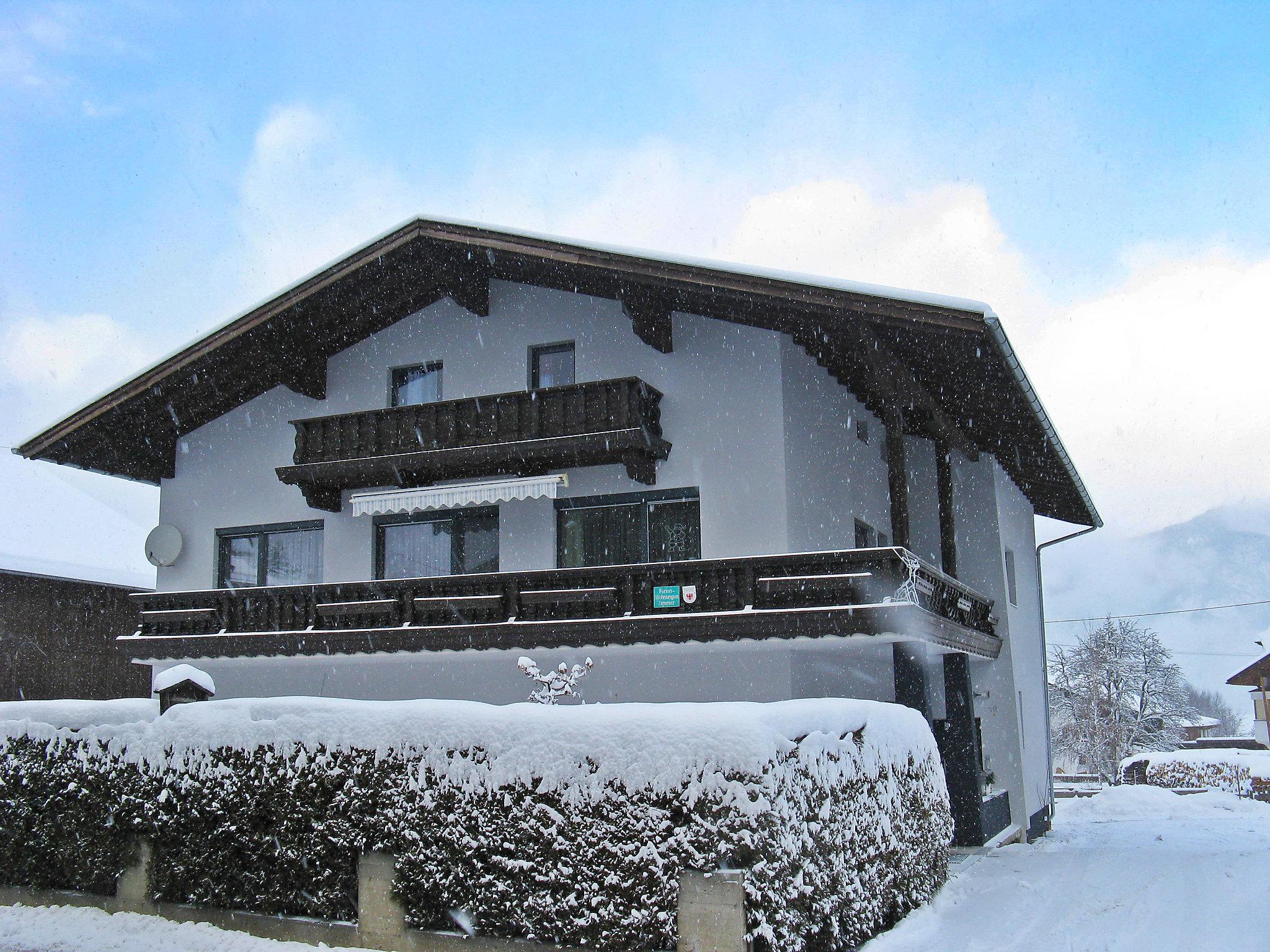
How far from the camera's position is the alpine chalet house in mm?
16266

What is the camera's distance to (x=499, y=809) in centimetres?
849

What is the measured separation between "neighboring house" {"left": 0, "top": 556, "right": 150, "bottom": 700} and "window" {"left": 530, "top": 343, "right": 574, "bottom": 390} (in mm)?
10152

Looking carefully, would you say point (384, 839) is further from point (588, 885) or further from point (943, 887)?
point (943, 887)

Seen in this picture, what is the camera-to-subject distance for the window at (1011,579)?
2295 centimetres

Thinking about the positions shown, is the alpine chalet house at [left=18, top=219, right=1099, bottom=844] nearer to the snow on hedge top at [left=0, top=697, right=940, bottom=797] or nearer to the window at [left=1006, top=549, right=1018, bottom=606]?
the window at [left=1006, top=549, right=1018, bottom=606]

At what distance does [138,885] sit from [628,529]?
31.3 feet

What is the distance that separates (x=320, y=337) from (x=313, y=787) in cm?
1278

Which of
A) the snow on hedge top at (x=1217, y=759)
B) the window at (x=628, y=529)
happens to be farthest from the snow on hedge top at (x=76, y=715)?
the snow on hedge top at (x=1217, y=759)

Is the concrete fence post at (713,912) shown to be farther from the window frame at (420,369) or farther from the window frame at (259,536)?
the window frame at (259,536)

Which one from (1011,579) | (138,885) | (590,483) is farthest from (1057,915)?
(1011,579)

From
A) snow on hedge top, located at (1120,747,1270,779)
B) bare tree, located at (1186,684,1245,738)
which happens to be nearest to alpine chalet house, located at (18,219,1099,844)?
snow on hedge top, located at (1120,747,1270,779)

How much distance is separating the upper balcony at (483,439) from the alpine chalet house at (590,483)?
0.05m

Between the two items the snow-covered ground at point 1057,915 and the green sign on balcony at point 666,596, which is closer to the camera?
the snow-covered ground at point 1057,915

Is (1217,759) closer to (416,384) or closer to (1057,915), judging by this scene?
(416,384)
